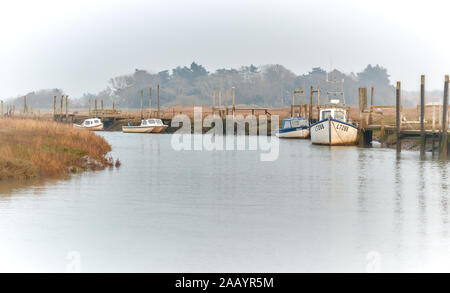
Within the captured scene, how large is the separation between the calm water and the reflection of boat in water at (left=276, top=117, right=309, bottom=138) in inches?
1737

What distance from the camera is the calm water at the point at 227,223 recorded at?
1323cm

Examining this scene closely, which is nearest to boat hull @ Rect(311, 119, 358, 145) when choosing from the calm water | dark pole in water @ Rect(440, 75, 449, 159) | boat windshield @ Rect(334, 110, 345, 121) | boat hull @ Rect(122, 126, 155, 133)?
boat windshield @ Rect(334, 110, 345, 121)

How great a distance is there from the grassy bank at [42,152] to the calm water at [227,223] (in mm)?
1471

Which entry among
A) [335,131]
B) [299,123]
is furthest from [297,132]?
[335,131]

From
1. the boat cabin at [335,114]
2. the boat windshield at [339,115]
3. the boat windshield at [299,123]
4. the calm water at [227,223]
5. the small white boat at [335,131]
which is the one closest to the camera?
the calm water at [227,223]

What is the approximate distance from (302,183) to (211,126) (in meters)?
78.6

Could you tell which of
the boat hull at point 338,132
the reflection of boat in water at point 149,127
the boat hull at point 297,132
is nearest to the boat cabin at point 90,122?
the reflection of boat in water at point 149,127

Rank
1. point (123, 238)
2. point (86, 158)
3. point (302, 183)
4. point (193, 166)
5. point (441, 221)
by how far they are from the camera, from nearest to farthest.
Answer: point (123, 238) → point (441, 221) → point (302, 183) → point (86, 158) → point (193, 166)

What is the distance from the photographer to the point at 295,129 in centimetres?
7550

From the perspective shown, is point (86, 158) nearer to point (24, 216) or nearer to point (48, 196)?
point (48, 196)

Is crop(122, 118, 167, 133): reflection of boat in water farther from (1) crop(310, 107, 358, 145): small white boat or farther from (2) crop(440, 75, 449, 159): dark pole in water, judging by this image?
(2) crop(440, 75, 449, 159): dark pole in water

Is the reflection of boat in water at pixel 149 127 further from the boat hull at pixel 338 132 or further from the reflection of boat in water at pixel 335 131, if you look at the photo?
the boat hull at pixel 338 132

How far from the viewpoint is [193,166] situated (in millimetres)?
36125
